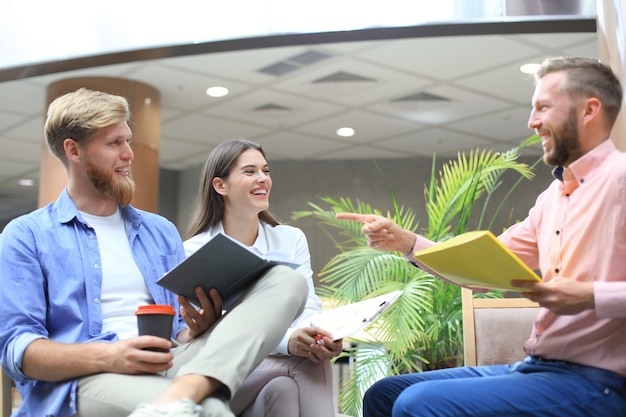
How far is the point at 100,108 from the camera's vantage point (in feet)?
6.34

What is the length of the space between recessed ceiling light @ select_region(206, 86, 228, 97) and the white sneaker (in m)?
5.54

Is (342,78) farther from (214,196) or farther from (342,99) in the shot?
(214,196)

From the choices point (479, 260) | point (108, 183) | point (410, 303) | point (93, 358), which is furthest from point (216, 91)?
point (479, 260)

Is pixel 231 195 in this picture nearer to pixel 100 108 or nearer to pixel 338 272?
pixel 100 108

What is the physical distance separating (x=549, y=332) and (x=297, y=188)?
7.04 metres

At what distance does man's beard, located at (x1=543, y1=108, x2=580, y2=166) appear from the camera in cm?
164

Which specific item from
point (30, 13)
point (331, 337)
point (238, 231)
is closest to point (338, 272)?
point (238, 231)

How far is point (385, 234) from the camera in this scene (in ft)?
6.27

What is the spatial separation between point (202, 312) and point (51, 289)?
1.23 ft

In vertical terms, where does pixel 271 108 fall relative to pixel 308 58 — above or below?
below

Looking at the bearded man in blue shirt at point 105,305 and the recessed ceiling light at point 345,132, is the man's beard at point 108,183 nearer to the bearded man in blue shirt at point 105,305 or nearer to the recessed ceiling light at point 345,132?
the bearded man in blue shirt at point 105,305

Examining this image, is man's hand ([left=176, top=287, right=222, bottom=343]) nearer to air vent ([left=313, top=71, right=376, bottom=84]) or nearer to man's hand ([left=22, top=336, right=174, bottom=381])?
man's hand ([left=22, top=336, right=174, bottom=381])

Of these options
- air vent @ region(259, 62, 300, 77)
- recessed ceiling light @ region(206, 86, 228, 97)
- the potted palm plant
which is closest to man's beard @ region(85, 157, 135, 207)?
the potted palm plant

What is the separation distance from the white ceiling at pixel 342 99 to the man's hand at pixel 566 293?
4.27 m
